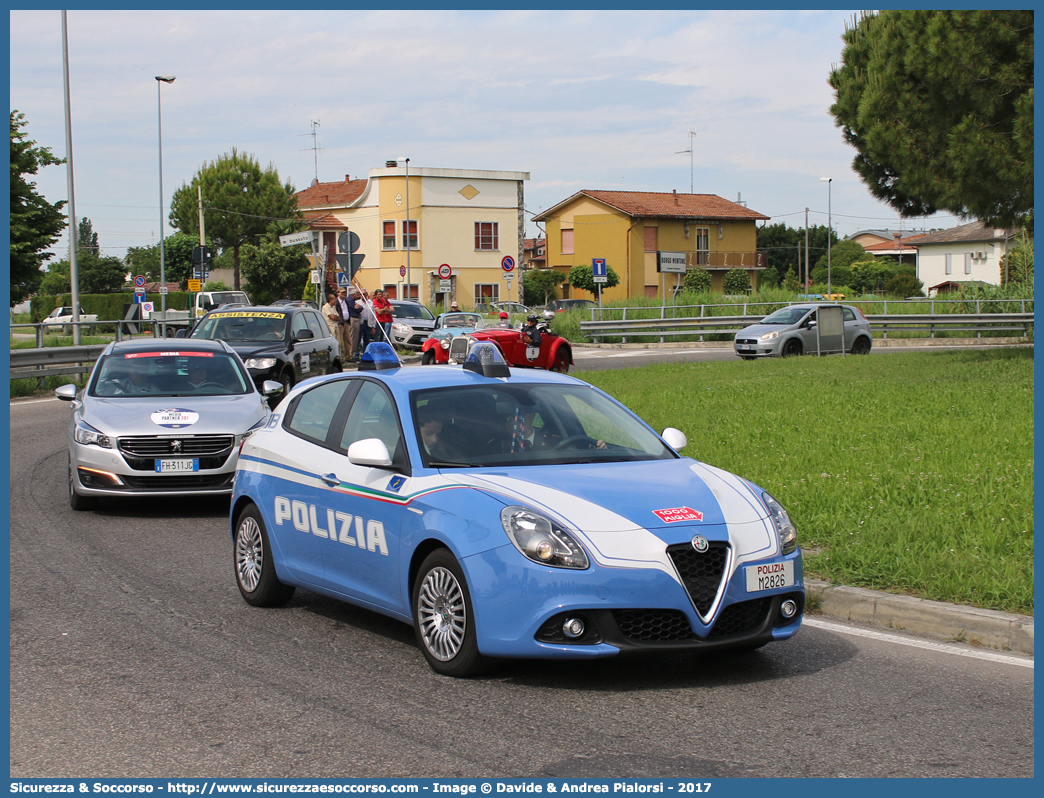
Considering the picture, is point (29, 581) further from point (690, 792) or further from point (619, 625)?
point (690, 792)

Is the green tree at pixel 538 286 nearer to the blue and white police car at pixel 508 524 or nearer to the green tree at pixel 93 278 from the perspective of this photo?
the green tree at pixel 93 278

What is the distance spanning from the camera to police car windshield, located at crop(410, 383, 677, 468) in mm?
6098

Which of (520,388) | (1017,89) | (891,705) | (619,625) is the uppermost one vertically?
(1017,89)

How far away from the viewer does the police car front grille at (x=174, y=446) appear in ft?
33.8

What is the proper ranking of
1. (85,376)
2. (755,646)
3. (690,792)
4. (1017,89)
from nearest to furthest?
(690,792) → (755,646) → (1017,89) → (85,376)

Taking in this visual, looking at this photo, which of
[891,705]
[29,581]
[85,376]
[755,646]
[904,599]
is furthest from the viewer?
[85,376]

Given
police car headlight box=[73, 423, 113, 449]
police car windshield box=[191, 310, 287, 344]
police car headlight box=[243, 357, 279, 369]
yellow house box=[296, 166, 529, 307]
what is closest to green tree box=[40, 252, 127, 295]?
yellow house box=[296, 166, 529, 307]

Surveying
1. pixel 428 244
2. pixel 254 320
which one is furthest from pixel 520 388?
pixel 428 244

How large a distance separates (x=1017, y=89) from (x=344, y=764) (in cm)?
1925

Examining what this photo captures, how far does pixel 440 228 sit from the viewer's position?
243 ft

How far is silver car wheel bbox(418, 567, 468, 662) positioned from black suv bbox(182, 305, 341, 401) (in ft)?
44.6

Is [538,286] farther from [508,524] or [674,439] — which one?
[508,524]

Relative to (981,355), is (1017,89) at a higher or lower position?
higher

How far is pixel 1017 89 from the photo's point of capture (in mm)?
19859
